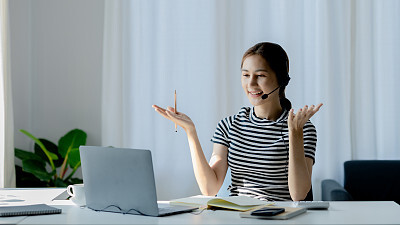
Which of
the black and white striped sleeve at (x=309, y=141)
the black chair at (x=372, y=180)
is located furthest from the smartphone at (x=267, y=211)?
the black chair at (x=372, y=180)

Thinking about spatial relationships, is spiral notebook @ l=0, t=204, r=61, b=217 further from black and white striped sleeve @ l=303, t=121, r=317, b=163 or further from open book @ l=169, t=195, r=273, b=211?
black and white striped sleeve @ l=303, t=121, r=317, b=163

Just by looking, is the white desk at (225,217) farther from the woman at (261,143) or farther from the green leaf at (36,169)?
the green leaf at (36,169)

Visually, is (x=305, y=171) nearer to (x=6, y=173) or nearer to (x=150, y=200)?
(x=150, y=200)

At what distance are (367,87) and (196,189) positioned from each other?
1393mm

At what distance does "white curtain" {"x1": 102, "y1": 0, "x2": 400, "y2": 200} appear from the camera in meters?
3.73

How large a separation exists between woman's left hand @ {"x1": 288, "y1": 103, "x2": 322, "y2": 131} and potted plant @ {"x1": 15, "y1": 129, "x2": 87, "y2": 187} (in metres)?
1.90

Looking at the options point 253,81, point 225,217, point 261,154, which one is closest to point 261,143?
point 261,154

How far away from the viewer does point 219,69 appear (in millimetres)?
3758

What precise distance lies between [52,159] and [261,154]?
1.86 metres

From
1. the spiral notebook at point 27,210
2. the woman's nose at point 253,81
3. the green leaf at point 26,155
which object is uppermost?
the woman's nose at point 253,81

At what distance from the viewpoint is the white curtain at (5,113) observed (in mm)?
3336

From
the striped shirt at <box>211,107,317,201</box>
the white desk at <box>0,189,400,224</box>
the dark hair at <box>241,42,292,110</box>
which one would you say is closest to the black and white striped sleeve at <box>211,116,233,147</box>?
the striped shirt at <box>211,107,317,201</box>

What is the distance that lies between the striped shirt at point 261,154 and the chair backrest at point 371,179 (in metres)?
1.48

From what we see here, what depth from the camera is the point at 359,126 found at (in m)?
3.78
